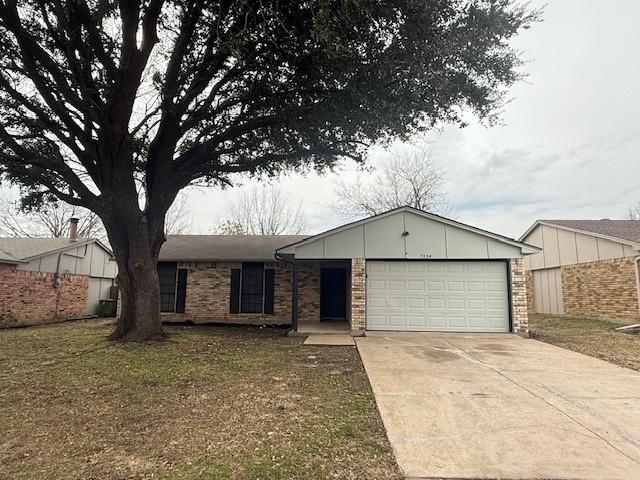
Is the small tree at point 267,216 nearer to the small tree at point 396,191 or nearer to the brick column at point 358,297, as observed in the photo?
the small tree at point 396,191

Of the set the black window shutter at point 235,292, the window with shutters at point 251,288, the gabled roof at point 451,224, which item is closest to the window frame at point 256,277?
the window with shutters at point 251,288

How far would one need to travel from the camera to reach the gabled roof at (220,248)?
13992 millimetres

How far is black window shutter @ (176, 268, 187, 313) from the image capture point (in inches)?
562

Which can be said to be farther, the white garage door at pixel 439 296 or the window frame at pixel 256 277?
the window frame at pixel 256 277

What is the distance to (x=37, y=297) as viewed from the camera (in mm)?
15648

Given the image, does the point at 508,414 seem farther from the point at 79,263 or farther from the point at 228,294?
the point at 79,263

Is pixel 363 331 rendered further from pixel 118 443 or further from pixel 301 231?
pixel 301 231

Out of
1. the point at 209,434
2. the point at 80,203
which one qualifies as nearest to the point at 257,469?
the point at 209,434

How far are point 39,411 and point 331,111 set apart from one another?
701 centimetres

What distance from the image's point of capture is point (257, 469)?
3127 millimetres

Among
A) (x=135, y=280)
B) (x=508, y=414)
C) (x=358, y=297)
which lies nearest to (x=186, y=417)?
(x=508, y=414)

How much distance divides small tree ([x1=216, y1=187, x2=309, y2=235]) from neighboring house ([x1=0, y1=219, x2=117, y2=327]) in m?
9.36

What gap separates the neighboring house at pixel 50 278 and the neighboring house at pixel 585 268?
22.5 meters

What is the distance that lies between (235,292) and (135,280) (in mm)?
5382
